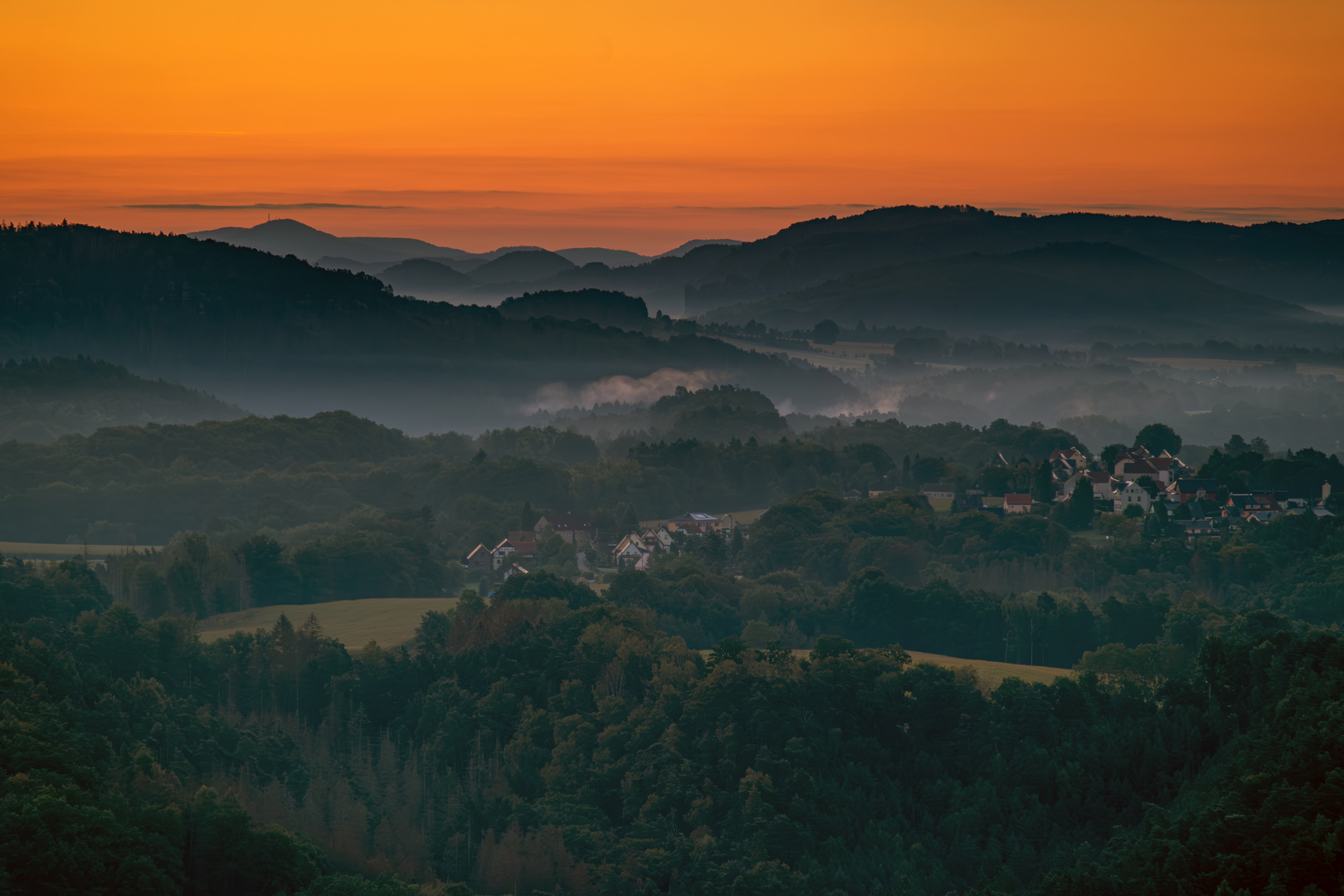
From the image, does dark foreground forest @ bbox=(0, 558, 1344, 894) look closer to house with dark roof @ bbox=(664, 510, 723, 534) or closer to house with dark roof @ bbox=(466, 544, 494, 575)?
house with dark roof @ bbox=(466, 544, 494, 575)

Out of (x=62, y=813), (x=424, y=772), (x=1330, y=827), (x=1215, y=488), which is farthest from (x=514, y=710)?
(x=1215, y=488)

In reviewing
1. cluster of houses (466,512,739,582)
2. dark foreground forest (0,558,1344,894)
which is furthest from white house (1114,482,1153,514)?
dark foreground forest (0,558,1344,894)

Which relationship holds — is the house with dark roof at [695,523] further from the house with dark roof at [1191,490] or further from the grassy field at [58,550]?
the grassy field at [58,550]

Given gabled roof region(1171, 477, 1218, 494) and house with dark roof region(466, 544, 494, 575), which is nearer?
house with dark roof region(466, 544, 494, 575)

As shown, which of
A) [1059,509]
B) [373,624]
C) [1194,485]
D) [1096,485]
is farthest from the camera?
[1096,485]

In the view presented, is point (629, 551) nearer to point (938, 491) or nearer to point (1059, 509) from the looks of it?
point (1059, 509)

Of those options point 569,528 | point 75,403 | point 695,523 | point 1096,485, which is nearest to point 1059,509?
point 1096,485
